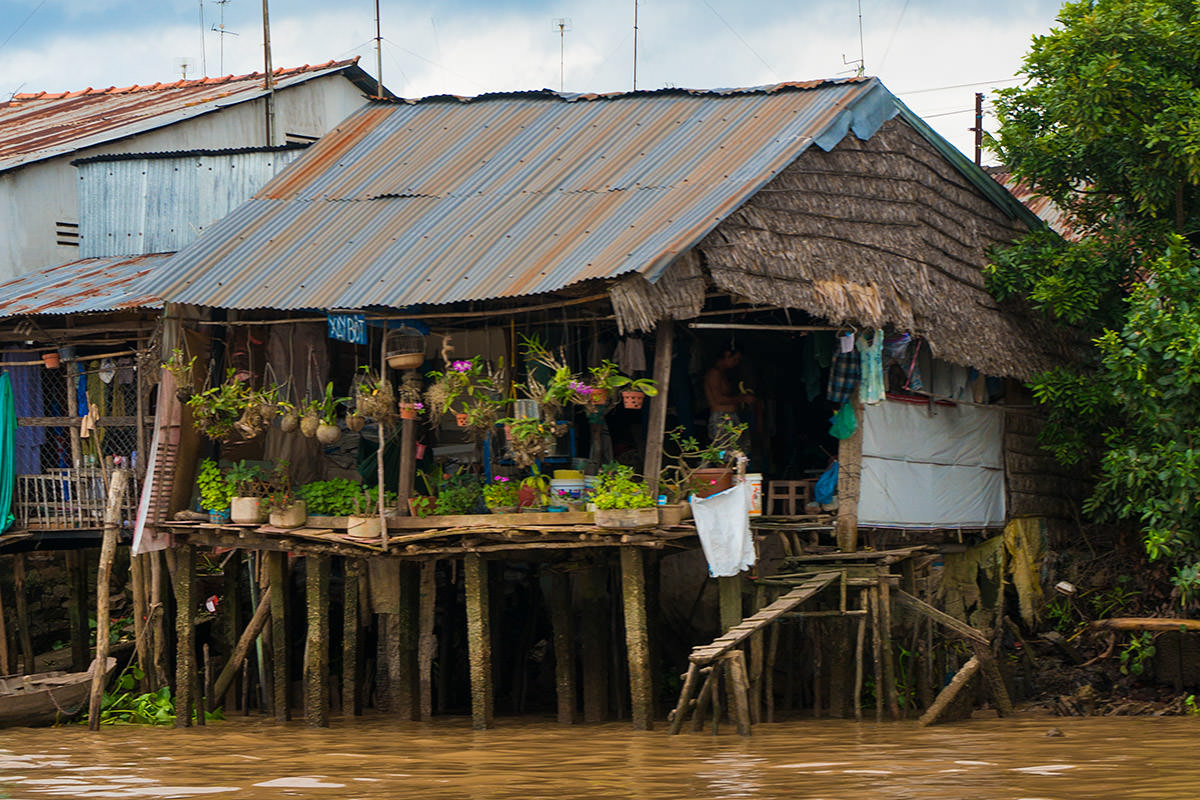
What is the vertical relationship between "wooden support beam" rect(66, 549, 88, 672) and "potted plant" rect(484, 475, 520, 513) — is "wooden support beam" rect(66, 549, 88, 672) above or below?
below

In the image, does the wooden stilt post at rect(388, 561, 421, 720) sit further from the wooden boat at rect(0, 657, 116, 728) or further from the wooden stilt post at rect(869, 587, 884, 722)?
the wooden stilt post at rect(869, 587, 884, 722)

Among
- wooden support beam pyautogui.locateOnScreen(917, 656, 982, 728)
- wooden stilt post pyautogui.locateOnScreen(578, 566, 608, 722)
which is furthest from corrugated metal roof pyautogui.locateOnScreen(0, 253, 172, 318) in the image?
wooden support beam pyautogui.locateOnScreen(917, 656, 982, 728)

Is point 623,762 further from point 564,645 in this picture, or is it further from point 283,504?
point 283,504

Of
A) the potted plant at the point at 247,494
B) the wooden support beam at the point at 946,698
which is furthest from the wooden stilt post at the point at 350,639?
the wooden support beam at the point at 946,698

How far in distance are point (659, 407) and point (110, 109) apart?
12.6 metres

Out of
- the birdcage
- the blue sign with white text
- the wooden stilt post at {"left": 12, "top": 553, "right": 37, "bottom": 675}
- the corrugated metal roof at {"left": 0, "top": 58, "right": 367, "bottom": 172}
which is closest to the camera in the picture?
the birdcage

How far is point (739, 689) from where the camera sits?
508 inches

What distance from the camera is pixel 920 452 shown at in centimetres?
Answer: 1565

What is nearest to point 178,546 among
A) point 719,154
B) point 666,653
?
point 666,653

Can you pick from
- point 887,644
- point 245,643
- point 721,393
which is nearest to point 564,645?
point 721,393

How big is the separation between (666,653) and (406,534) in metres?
3.88

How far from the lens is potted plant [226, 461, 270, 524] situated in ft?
48.7

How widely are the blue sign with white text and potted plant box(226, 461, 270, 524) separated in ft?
5.11

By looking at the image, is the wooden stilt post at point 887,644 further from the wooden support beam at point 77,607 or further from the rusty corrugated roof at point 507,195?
the wooden support beam at point 77,607
